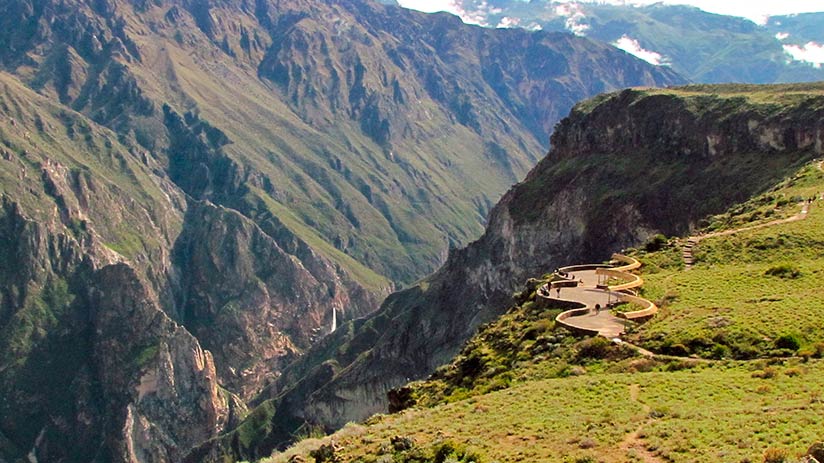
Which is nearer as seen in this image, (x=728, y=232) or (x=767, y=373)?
(x=767, y=373)

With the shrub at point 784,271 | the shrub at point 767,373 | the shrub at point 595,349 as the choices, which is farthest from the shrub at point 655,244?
the shrub at point 767,373

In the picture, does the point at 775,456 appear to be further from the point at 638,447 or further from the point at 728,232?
the point at 728,232

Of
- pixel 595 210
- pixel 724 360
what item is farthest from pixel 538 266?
pixel 724 360

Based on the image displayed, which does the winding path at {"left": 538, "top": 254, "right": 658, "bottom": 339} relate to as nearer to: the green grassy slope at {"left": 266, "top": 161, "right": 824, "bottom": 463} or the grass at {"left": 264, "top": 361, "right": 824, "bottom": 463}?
the green grassy slope at {"left": 266, "top": 161, "right": 824, "bottom": 463}

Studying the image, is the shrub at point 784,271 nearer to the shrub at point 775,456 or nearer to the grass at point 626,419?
the grass at point 626,419

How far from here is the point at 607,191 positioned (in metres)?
146

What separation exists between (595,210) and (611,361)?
3690 inches

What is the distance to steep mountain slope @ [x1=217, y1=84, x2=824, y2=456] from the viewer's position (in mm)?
127125

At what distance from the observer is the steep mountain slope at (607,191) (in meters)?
127

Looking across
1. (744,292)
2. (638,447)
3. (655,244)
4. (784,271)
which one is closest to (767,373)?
(638,447)

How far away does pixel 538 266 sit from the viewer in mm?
152250

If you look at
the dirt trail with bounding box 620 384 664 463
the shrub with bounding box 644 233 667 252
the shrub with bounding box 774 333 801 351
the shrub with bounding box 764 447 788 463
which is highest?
the shrub with bounding box 774 333 801 351

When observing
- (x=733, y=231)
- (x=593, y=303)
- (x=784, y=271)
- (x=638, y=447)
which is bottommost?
(x=593, y=303)

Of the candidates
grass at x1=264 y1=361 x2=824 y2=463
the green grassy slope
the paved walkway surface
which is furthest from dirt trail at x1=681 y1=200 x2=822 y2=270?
grass at x1=264 y1=361 x2=824 y2=463
